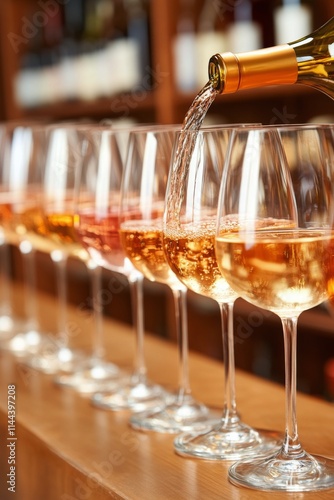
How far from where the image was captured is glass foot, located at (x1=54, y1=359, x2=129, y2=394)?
1056 millimetres

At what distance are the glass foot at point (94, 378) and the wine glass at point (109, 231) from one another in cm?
3

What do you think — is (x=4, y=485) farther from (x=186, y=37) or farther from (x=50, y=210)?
(x=186, y=37)

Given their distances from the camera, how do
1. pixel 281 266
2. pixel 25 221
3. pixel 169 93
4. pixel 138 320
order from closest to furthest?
pixel 281 266 < pixel 138 320 < pixel 25 221 < pixel 169 93

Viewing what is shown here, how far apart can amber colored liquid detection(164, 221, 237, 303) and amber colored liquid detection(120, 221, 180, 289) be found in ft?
0.25

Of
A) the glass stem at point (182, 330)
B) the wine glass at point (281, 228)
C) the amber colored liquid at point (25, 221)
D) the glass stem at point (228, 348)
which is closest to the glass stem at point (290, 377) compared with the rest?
the wine glass at point (281, 228)

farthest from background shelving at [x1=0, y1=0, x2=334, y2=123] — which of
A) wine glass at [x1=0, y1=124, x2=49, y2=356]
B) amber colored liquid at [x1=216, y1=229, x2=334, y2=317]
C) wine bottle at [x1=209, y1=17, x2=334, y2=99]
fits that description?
amber colored liquid at [x1=216, y1=229, x2=334, y2=317]

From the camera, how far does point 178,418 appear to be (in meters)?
0.89

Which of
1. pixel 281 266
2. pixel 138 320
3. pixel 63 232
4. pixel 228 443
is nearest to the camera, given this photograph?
pixel 281 266

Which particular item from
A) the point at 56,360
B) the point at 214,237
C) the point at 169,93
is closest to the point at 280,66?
the point at 214,237

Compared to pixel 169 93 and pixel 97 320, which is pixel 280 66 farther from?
pixel 169 93

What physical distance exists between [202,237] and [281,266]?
4.3 inches

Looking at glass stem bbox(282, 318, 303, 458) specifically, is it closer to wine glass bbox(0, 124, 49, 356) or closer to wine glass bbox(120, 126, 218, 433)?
wine glass bbox(120, 126, 218, 433)

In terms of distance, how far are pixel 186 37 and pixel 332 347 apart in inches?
34.9

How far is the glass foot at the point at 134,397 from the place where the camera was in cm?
96
